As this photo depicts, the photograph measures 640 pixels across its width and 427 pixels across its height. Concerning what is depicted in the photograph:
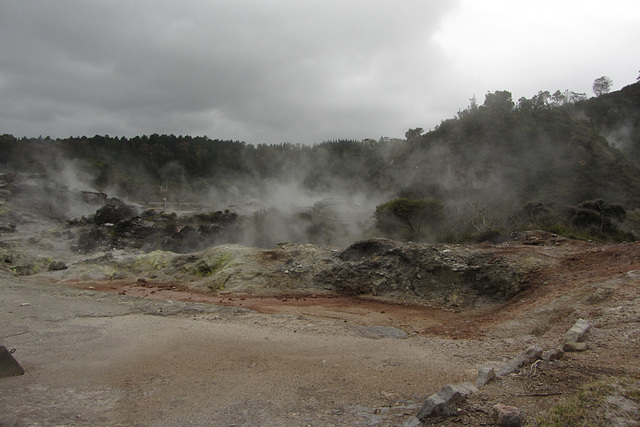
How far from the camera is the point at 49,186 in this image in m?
34.9

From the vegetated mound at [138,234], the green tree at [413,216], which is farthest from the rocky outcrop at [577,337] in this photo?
the vegetated mound at [138,234]

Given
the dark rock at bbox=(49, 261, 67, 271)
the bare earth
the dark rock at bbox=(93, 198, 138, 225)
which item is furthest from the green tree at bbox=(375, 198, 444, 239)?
the dark rock at bbox=(49, 261, 67, 271)

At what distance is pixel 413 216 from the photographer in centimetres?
2786

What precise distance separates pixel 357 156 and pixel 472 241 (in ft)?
132

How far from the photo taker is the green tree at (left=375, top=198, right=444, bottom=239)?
2764cm

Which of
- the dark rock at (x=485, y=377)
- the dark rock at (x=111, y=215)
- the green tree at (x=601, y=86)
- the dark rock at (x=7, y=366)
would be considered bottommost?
the dark rock at (x=7, y=366)

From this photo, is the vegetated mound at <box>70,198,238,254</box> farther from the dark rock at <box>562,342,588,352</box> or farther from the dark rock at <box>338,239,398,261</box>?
the dark rock at <box>562,342,588,352</box>

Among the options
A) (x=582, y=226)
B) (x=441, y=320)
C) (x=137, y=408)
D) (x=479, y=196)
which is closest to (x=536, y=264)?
(x=441, y=320)

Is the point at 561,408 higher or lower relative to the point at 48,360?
higher

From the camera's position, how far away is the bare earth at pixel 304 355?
13.9 feet

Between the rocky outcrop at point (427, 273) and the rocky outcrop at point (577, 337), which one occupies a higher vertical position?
the rocky outcrop at point (577, 337)

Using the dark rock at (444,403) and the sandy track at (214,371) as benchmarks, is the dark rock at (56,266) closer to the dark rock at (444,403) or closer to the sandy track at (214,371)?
the sandy track at (214,371)

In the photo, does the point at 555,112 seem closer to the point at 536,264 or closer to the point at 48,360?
the point at 536,264

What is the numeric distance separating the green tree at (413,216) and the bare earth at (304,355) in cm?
1668
